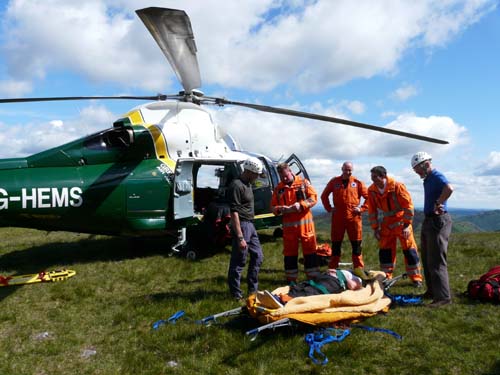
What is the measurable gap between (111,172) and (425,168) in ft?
19.5

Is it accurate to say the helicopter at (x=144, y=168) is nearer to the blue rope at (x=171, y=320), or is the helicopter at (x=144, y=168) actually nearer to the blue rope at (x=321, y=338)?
the blue rope at (x=171, y=320)

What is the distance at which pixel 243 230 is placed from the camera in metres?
5.77

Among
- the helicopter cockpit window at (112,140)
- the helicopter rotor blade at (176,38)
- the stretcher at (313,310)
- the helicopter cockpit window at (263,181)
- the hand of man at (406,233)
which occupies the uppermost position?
the helicopter rotor blade at (176,38)

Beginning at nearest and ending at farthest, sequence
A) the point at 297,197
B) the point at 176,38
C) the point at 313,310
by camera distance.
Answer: the point at 313,310 < the point at 297,197 < the point at 176,38

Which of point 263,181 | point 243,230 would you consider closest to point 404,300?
point 243,230

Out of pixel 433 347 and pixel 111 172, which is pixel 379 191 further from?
pixel 111 172

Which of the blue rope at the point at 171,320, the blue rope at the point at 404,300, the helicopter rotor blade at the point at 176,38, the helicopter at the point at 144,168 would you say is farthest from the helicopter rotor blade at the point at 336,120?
the blue rope at the point at 171,320

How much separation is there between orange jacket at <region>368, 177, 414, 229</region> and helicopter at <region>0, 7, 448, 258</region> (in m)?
1.06

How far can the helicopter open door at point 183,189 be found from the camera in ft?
28.4

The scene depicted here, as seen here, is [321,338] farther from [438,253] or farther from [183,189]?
[183,189]

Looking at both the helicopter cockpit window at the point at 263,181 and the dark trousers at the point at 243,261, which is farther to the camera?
the helicopter cockpit window at the point at 263,181

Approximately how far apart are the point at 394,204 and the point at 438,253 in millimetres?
1293

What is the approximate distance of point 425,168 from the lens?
18.3 ft

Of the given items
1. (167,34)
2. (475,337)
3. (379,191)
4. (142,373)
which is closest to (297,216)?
(379,191)
